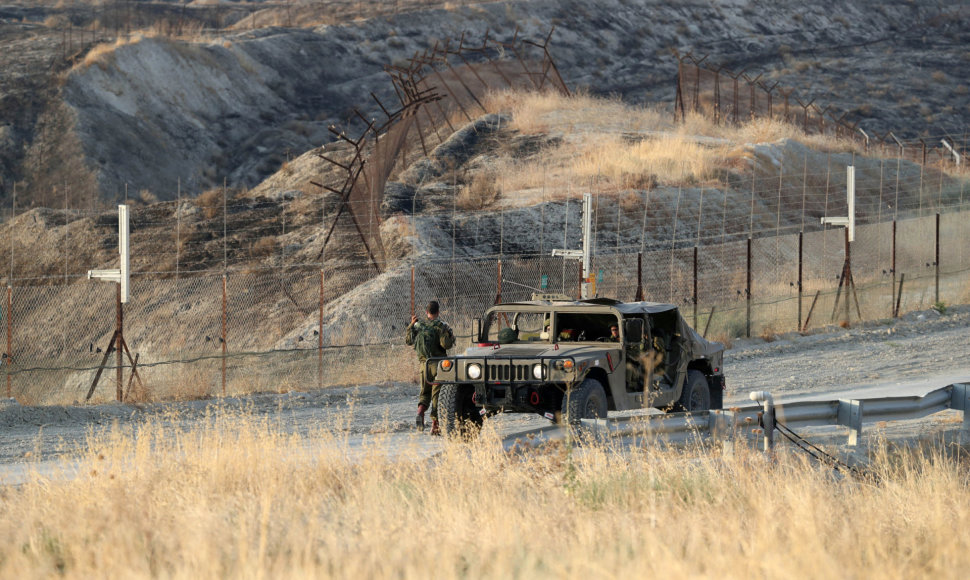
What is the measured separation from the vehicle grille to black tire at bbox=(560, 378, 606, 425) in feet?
1.61

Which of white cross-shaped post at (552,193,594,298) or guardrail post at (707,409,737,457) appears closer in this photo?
guardrail post at (707,409,737,457)

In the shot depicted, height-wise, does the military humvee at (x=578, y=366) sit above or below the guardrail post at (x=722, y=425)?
above

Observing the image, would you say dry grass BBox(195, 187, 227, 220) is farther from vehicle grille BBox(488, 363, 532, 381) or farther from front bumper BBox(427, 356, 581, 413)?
vehicle grille BBox(488, 363, 532, 381)

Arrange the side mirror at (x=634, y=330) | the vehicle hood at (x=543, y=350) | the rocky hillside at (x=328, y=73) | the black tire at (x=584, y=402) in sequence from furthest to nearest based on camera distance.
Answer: the rocky hillside at (x=328, y=73) → the side mirror at (x=634, y=330) → the vehicle hood at (x=543, y=350) → the black tire at (x=584, y=402)

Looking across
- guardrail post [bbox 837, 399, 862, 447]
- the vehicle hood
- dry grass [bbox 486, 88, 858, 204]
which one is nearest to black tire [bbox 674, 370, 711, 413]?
the vehicle hood

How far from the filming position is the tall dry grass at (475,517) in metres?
6.44

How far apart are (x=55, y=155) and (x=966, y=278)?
36394 millimetres

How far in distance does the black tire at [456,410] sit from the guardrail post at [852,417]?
3.73m

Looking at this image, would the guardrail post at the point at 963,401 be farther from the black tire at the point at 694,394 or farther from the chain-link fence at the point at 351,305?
the chain-link fence at the point at 351,305

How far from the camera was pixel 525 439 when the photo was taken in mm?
10094

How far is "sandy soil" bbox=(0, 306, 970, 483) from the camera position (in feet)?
43.5

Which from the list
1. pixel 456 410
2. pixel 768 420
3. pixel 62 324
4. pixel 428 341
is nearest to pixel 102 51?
pixel 62 324

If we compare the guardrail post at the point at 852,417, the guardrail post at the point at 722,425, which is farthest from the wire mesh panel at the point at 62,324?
the guardrail post at the point at 852,417

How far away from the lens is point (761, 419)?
1028 centimetres
